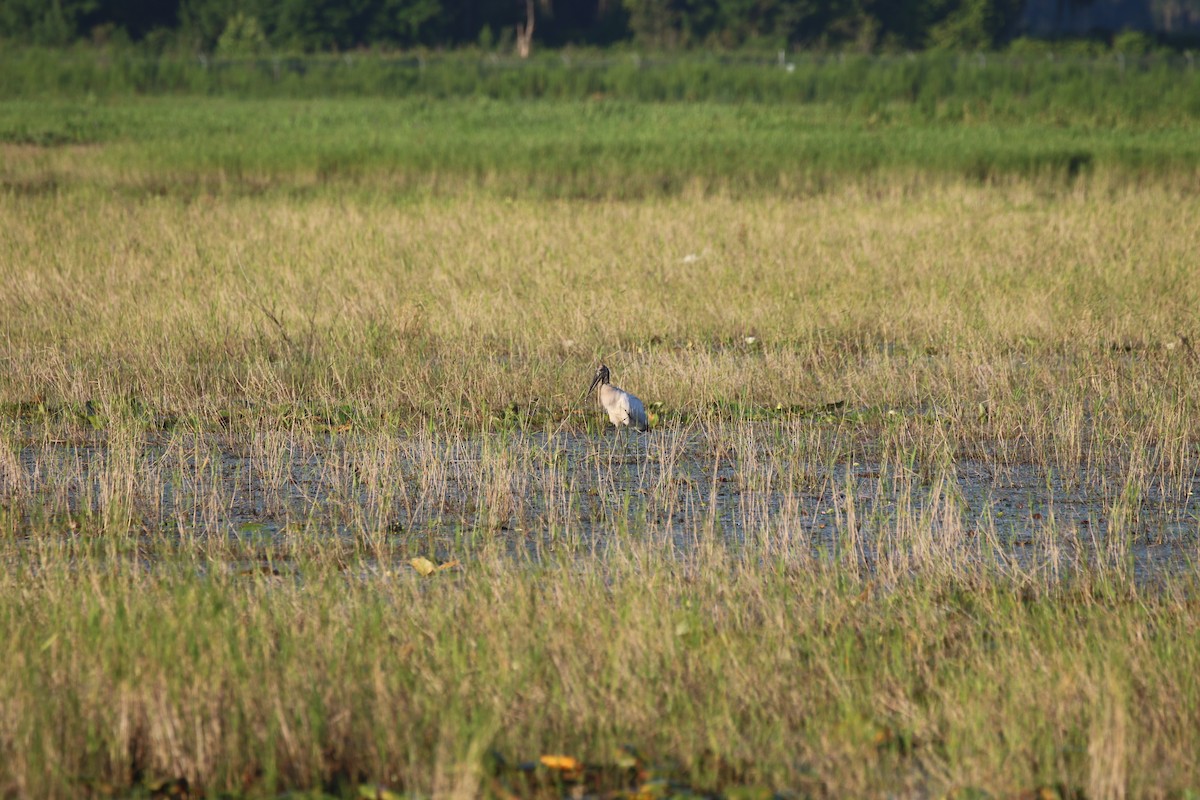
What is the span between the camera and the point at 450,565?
4977 millimetres

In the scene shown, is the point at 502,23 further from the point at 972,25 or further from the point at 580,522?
the point at 580,522

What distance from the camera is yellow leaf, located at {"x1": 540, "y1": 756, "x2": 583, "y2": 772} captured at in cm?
352

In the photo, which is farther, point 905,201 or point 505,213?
point 905,201

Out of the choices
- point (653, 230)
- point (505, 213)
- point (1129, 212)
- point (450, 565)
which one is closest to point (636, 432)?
point (450, 565)

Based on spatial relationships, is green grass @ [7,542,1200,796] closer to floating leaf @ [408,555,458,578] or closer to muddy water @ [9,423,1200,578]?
floating leaf @ [408,555,458,578]

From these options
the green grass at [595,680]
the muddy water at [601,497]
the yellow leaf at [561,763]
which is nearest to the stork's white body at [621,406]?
the muddy water at [601,497]

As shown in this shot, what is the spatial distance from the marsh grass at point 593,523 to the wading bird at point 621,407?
13 cm

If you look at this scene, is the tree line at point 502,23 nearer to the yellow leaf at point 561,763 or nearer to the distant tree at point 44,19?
the distant tree at point 44,19

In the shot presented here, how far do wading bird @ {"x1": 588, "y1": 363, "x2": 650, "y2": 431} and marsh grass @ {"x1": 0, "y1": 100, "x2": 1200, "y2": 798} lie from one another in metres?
0.13

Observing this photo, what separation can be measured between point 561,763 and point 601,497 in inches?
95.3

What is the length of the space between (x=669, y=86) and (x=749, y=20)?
29.6 meters

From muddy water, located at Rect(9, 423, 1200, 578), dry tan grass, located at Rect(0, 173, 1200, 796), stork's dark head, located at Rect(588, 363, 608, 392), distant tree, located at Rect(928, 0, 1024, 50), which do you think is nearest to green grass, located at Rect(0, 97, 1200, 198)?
dry tan grass, located at Rect(0, 173, 1200, 796)

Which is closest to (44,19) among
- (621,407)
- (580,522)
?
(621,407)

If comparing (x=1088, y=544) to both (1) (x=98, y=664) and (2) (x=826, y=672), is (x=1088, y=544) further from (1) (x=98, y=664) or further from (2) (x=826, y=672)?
(1) (x=98, y=664)
